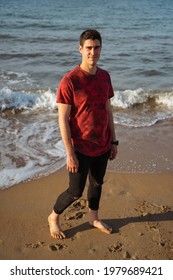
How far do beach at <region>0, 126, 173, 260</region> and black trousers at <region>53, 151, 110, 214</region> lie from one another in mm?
329

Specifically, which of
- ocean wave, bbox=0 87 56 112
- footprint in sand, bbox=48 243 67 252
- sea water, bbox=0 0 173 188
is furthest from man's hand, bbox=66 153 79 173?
ocean wave, bbox=0 87 56 112

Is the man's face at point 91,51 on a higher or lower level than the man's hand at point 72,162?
higher

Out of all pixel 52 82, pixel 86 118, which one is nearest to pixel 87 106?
pixel 86 118

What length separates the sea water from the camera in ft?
17.1

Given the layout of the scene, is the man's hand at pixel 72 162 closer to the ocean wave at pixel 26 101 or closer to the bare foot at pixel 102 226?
the bare foot at pixel 102 226

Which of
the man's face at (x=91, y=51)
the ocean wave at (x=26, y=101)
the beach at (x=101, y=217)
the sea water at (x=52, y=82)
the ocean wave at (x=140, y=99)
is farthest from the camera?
the ocean wave at (x=140, y=99)

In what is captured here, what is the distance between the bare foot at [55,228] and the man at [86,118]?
7.8 inches

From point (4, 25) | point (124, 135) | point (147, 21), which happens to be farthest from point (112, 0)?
point (124, 135)

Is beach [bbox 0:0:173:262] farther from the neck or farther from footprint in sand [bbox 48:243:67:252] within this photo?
the neck

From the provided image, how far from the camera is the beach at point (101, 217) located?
3.17 meters

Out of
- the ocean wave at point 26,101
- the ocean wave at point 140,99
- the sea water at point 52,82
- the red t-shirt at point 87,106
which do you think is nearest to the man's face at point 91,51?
the red t-shirt at point 87,106

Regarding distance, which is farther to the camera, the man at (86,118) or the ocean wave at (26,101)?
the ocean wave at (26,101)

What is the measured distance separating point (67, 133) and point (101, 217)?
133cm

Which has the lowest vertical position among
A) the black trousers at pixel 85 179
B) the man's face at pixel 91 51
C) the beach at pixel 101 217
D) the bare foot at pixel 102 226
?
the beach at pixel 101 217
